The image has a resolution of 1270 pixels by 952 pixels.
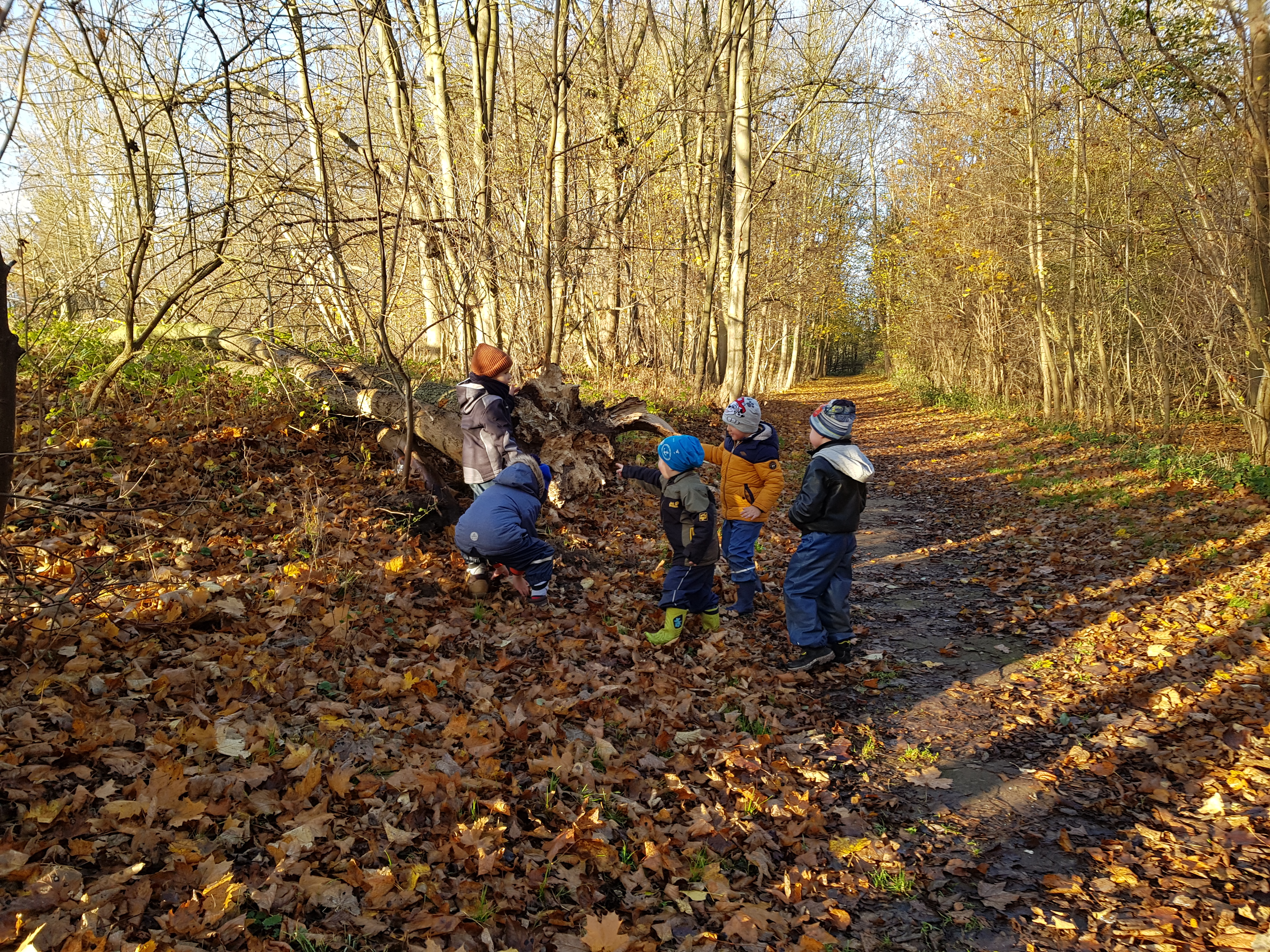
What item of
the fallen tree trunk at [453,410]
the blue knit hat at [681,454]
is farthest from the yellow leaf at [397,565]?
the blue knit hat at [681,454]

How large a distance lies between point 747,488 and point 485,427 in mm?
2447

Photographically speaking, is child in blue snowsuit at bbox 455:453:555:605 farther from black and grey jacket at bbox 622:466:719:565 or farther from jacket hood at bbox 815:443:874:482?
jacket hood at bbox 815:443:874:482

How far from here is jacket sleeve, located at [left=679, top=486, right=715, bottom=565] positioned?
19.1ft

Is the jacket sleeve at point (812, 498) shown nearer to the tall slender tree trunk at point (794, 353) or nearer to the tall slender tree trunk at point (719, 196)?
the tall slender tree trunk at point (719, 196)

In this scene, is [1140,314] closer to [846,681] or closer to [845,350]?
[846,681]

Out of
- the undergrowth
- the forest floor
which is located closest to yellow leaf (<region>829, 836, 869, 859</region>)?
the forest floor

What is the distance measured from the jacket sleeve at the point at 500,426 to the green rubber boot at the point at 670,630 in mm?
1942

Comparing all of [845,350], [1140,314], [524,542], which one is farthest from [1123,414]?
[845,350]

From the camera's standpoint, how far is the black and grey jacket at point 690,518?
5805mm

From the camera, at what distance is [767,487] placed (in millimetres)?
6648

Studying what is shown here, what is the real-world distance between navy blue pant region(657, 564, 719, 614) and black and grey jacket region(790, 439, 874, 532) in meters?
0.86

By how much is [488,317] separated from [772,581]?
570cm

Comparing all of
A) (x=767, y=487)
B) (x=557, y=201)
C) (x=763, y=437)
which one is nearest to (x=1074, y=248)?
(x=557, y=201)

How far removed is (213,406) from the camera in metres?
7.39
